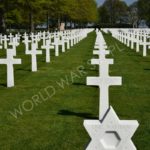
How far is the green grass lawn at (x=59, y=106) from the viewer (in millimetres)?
7127

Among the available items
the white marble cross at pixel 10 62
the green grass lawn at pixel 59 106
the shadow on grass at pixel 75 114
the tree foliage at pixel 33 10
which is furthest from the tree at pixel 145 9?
the shadow on grass at pixel 75 114

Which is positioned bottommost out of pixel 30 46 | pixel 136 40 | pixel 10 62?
pixel 30 46

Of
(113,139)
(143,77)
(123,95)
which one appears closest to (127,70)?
(143,77)

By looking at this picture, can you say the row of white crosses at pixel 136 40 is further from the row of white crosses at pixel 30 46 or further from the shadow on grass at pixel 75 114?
the shadow on grass at pixel 75 114

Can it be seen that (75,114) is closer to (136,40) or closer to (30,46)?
(136,40)

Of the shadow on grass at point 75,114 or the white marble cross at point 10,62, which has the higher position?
the white marble cross at point 10,62

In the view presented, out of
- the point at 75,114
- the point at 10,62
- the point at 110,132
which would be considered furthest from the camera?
the point at 10,62

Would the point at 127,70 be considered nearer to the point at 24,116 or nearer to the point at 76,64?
the point at 76,64

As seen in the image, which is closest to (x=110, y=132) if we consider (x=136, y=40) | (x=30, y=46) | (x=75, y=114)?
(x=75, y=114)

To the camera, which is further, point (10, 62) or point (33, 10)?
point (33, 10)

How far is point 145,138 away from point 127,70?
29.1 feet

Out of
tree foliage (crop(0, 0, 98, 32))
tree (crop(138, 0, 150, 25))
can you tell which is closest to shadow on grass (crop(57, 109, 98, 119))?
tree foliage (crop(0, 0, 98, 32))

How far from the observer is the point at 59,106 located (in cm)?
953

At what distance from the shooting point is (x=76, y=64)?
18016 mm
